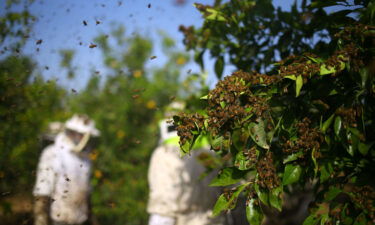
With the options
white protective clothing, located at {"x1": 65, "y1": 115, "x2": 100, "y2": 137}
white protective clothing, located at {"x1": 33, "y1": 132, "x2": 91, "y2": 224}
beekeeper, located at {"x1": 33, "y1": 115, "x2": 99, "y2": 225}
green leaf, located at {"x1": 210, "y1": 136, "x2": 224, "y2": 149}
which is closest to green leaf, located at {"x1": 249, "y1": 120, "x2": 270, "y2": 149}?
green leaf, located at {"x1": 210, "y1": 136, "x2": 224, "y2": 149}

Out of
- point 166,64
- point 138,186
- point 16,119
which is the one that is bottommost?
point 138,186

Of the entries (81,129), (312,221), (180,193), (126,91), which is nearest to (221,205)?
(312,221)

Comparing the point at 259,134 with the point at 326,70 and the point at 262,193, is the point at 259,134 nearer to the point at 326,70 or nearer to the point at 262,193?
the point at 262,193

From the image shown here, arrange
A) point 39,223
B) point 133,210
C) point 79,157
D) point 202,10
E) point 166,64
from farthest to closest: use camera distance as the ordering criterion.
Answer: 1. point 166,64
2. point 133,210
3. point 79,157
4. point 39,223
5. point 202,10

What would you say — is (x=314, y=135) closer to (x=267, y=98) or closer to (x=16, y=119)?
(x=267, y=98)

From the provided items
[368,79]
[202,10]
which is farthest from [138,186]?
[368,79]

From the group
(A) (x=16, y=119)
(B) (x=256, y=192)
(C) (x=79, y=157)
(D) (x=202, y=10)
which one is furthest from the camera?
(C) (x=79, y=157)
